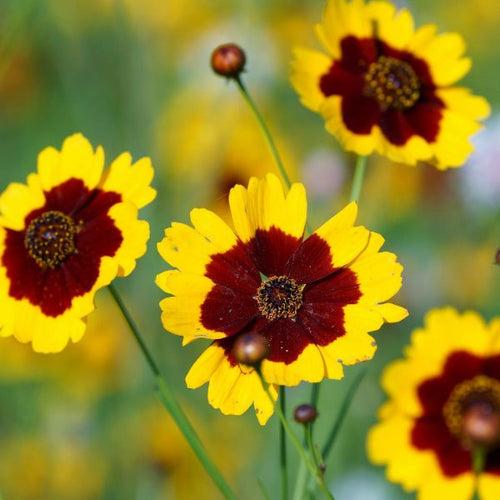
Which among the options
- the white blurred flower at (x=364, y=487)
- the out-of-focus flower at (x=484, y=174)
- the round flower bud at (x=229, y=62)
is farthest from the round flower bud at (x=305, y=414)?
the out-of-focus flower at (x=484, y=174)

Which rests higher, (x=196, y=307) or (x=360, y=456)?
(x=196, y=307)

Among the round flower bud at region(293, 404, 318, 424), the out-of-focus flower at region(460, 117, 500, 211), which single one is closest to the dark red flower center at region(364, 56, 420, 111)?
the round flower bud at region(293, 404, 318, 424)

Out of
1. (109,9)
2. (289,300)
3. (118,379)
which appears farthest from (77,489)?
(109,9)

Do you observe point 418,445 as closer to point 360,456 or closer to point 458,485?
point 458,485

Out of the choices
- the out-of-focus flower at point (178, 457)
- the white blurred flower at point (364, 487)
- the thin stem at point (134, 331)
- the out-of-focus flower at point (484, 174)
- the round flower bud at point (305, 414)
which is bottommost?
the white blurred flower at point (364, 487)

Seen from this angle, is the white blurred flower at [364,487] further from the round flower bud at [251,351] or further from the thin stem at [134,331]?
the round flower bud at [251,351]

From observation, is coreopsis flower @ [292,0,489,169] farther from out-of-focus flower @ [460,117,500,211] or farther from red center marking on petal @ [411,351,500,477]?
out-of-focus flower @ [460,117,500,211]

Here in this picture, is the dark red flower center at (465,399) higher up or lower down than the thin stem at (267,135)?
lower down
